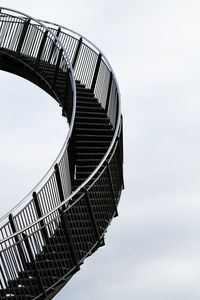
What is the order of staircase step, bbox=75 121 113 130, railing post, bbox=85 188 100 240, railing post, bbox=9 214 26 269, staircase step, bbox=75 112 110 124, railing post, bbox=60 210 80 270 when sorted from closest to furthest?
railing post, bbox=9 214 26 269
railing post, bbox=60 210 80 270
railing post, bbox=85 188 100 240
staircase step, bbox=75 121 113 130
staircase step, bbox=75 112 110 124

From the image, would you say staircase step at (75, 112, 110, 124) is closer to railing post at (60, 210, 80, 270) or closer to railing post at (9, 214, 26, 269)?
railing post at (60, 210, 80, 270)

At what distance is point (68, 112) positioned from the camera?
22.8 metres

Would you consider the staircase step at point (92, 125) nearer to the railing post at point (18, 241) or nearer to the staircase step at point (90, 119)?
the staircase step at point (90, 119)

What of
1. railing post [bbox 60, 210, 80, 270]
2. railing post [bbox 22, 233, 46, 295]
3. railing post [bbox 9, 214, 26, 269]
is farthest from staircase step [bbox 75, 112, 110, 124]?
railing post [bbox 22, 233, 46, 295]

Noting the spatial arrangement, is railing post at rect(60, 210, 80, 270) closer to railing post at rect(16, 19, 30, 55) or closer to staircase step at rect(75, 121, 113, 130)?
staircase step at rect(75, 121, 113, 130)

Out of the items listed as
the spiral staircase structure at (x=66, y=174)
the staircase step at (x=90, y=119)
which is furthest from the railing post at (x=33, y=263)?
the staircase step at (x=90, y=119)

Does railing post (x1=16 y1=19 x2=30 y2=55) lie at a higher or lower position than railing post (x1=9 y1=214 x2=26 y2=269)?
higher

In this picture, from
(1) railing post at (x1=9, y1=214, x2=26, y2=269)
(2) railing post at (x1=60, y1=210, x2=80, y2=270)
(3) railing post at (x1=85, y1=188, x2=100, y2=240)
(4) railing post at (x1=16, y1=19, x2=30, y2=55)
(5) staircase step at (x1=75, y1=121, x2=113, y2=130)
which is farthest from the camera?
(4) railing post at (x1=16, y1=19, x2=30, y2=55)

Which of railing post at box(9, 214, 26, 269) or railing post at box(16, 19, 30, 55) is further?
railing post at box(16, 19, 30, 55)

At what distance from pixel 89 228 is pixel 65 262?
46.3 inches

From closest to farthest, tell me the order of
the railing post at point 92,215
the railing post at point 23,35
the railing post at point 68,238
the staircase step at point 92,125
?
the railing post at point 68,238, the railing post at point 92,215, the staircase step at point 92,125, the railing post at point 23,35

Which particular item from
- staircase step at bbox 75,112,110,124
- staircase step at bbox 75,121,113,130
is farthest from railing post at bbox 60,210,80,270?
staircase step at bbox 75,112,110,124

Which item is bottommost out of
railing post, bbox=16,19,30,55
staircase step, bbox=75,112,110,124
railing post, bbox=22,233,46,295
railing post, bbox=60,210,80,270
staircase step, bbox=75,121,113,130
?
railing post, bbox=22,233,46,295

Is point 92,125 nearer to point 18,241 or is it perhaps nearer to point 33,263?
point 33,263
